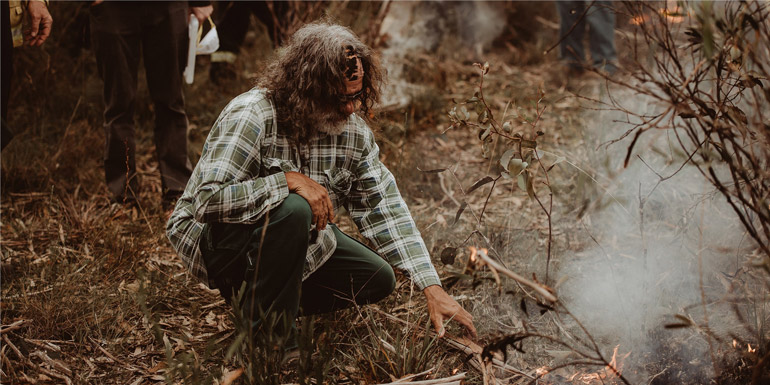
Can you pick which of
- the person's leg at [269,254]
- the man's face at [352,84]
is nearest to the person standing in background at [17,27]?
the person's leg at [269,254]

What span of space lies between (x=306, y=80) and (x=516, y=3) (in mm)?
5423

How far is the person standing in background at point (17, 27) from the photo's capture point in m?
3.19

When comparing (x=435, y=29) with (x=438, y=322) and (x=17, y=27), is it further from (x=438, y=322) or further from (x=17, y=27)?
(x=438, y=322)

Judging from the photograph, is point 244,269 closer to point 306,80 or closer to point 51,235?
point 306,80

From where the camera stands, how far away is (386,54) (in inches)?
243

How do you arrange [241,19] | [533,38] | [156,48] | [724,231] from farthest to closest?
[533,38]
[241,19]
[156,48]
[724,231]

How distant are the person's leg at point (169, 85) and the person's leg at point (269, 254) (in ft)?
4.65

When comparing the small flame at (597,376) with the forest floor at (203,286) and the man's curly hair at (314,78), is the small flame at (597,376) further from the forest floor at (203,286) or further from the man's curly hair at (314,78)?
the man's curly hair at (314,78)

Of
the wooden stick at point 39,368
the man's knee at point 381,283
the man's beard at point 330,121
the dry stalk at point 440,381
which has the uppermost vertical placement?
the man's beard at point 330,121

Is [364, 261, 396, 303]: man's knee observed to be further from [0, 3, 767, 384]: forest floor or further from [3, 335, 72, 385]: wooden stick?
[3, 335, 72, 385]: wooden stick

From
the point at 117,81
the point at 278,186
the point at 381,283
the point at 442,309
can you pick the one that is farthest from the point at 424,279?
the point at 117,81

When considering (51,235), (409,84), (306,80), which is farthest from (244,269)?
(409,84)

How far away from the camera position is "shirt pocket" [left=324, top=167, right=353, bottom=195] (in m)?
2.64

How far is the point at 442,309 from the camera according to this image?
2467 millimetres
